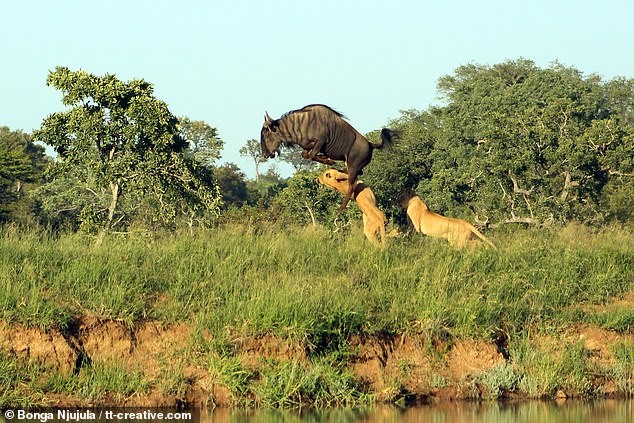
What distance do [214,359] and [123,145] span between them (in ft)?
41.7

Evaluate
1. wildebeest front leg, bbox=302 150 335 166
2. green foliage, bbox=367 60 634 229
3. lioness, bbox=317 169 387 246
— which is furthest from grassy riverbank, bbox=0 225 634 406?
green foliage, bbox=367 60 634 229

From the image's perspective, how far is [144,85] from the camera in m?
24.9

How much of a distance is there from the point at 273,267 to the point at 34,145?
35895mm

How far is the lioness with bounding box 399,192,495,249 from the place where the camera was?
50.2 ft

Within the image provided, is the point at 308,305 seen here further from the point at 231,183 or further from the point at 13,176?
the point at 231,183

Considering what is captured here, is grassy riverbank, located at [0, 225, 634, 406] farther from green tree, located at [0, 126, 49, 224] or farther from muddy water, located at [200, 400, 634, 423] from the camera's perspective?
green tree, located at [0, 126, 49, 224]

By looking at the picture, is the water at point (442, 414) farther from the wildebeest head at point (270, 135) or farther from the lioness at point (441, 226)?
the wildebeest head at point (270, 135)

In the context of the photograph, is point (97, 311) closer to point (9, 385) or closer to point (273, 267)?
point (9, 385)

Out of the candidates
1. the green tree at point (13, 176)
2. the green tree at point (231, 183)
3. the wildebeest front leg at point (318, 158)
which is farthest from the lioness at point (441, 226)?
the green tree at point (231, 183)

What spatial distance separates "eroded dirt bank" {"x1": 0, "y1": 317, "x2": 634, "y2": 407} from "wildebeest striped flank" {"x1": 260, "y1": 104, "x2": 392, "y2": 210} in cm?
314

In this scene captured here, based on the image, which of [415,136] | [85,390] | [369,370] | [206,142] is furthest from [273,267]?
[206,142]

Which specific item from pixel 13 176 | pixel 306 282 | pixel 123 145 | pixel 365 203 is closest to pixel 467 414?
pixel 306 282

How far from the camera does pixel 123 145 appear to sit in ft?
79.6

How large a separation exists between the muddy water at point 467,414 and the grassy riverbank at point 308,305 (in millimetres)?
354
